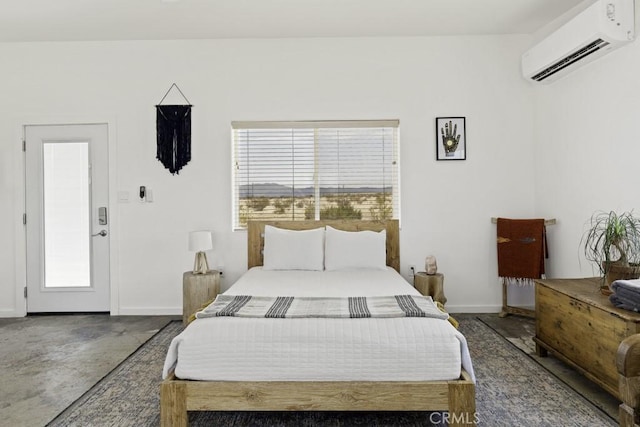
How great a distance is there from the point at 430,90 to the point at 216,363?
130 inches

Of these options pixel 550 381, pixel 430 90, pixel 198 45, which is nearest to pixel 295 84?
pixel 198 45

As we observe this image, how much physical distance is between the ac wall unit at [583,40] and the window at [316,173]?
1509 millimetres

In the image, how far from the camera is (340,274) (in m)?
3.51

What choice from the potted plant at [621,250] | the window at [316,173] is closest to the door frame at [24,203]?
the window at [316,173]

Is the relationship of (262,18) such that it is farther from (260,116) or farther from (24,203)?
(24,203)

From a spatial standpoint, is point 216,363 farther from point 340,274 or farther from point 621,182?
point 621,182

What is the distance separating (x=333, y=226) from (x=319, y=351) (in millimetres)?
2138

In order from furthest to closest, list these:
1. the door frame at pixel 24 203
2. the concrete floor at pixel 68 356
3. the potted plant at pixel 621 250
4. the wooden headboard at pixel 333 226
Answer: the door frame at pixel 24 203 → the wooden headboard at pixel 333 226 → the potted plant at pixel 621 250 → the concrete floor at pixel 68 356

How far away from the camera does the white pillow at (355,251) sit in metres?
3.72

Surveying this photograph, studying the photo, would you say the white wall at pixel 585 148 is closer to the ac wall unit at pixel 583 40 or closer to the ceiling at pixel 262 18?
the ac wall unit at pixel 583 40

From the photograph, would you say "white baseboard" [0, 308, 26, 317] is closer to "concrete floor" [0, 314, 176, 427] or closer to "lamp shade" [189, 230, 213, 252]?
"concrete floor" [0, 314, 176, 427]

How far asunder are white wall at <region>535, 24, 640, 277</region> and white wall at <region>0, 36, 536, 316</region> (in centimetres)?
25

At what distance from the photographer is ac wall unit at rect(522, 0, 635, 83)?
9.53 feet

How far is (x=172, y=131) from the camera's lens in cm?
420
